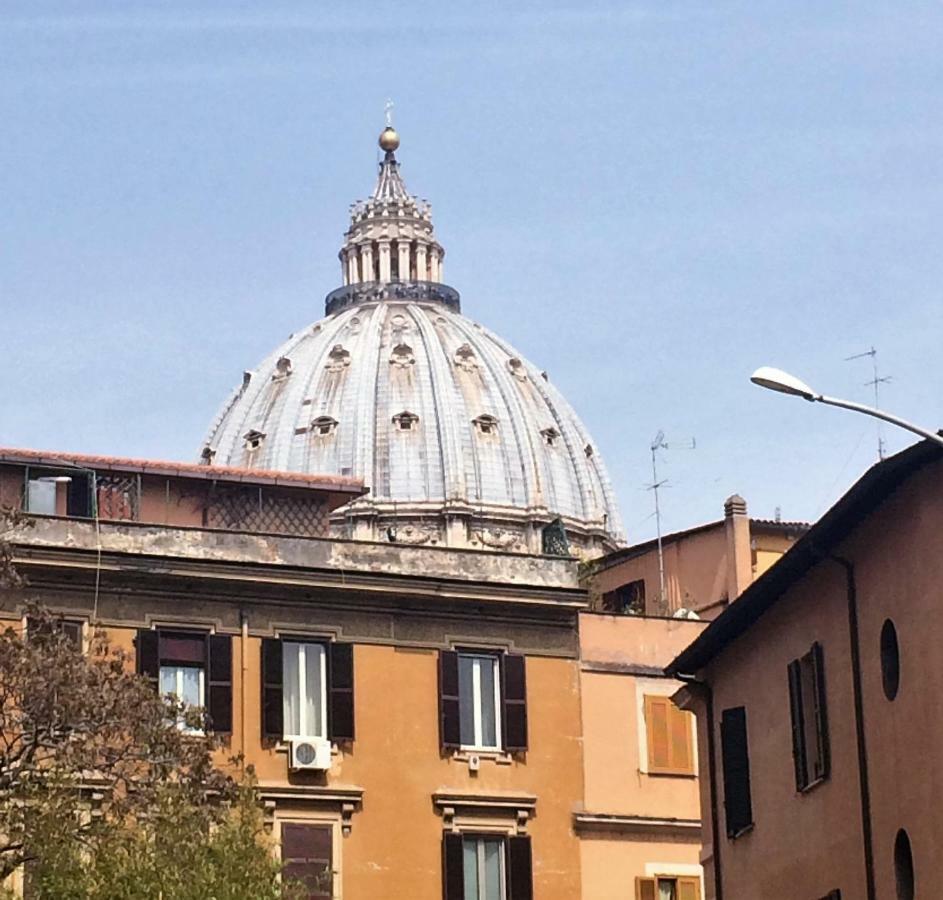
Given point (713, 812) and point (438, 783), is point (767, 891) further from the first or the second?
point (438, 783)

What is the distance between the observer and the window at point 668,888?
4269 cm

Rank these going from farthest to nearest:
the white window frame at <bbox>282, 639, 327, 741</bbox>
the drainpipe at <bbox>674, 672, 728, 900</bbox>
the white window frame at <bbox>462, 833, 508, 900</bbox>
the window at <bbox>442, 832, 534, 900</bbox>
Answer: the white window frame at <bbox>462, 833, 508, 900</bbox>
the window at <bbox>442, 832, 534, 900</bbox>
the white window frame at <bbox>282, 639, 327, 741</bbox>
the drainpipe at <bbox>674, 672, 728, 900</bbox>

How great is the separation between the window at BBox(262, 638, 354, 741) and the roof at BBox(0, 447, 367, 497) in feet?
11.1

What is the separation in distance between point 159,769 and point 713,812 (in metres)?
7.33

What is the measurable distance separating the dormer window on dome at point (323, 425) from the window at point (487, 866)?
4575 inches

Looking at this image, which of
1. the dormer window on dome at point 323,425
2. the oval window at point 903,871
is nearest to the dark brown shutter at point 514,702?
the oval window at point 903,871

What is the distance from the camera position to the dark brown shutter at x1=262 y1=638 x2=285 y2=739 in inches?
1612

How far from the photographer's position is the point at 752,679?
32344 mm

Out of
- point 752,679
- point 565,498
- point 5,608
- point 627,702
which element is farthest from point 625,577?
point 565,498

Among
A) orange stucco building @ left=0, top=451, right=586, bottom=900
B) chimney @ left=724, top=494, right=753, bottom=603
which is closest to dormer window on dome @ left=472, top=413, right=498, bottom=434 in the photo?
chimney @ left=724, top=494, right=753, bottom=603

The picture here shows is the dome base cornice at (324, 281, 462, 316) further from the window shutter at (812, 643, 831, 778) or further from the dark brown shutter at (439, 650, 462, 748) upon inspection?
the window shutter at (812, 643, 831, 778)

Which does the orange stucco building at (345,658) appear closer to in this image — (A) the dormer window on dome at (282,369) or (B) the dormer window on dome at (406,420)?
(B) the dormer window on dome at (406,420)

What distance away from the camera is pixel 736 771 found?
32.8m

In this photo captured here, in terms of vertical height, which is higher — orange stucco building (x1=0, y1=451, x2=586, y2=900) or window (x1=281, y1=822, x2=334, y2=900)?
orange stucco building (x1=0, y1=451, x2=586, y2=900)
